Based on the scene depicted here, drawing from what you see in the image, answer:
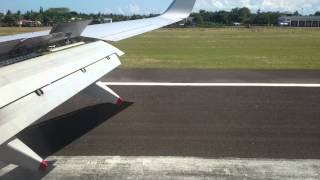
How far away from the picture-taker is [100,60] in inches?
249

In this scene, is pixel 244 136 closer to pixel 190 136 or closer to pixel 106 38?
pixel 190 136

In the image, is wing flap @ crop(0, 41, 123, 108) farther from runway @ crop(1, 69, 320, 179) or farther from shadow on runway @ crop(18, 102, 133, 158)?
shadow on runway @ crop(18, 102, 133, 158)

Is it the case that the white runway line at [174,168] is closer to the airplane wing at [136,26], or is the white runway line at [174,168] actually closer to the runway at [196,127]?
the runway at [196,127]

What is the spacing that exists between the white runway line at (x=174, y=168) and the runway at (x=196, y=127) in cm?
4

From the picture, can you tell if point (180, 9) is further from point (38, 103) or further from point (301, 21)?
point (301, 21)

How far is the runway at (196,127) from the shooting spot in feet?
21.8

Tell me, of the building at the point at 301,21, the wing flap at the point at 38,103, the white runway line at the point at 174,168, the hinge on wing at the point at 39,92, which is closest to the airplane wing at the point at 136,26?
the wing flap at the point at 38,103

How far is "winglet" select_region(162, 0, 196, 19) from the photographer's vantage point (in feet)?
31.6

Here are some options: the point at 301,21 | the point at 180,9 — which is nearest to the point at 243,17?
the point at 301,21

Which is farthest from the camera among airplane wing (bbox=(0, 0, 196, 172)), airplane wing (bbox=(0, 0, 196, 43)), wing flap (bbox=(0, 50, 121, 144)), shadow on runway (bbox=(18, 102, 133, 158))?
airplane wing (bbox=(0, 0, 196, 43))

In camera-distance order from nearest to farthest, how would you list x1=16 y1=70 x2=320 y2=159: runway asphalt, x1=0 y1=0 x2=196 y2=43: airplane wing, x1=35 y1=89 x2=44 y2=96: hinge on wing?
x1=35 y1=89 x2=44 y2=96: hinge on wing, x1=16 y1=70 x2=320 y2=159: runway asphalt, x1=0 y1=0 x2=196 y2=43: airplane wing

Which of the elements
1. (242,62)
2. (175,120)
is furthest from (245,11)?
(175,120)

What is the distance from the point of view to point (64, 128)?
8078 millimetres

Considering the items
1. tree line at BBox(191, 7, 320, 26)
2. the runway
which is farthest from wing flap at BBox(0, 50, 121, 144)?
tree line at BBox(191, 7, 320, 26)
